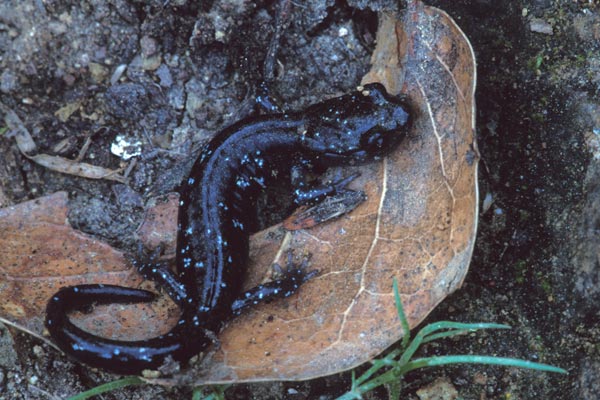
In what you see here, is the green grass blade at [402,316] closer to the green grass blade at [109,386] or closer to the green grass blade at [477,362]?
the green grass blade at [477,362]

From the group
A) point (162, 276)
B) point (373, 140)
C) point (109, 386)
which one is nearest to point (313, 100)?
point (373, 140)

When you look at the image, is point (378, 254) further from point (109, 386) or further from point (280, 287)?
point (109, 386)

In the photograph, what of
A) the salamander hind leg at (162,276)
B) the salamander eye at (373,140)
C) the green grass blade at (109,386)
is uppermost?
the salamander eye at (373,140)

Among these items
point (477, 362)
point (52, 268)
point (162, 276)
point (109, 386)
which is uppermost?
point (52, 268)

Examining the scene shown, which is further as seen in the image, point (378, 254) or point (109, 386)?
point (109, 386)

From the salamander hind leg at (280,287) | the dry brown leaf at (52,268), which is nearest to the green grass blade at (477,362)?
the salamander hind leg at (280,287)

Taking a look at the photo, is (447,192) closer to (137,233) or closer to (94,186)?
(137,233)

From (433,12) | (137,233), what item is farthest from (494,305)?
(137,233)

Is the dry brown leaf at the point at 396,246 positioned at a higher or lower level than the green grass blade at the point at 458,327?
higher

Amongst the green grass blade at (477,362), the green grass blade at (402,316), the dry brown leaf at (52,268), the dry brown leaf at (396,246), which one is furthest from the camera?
the dry brown leaf at (52,268)
